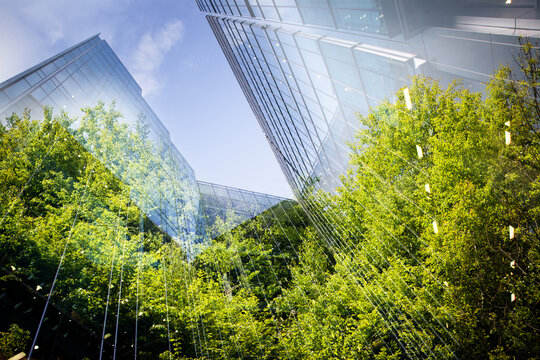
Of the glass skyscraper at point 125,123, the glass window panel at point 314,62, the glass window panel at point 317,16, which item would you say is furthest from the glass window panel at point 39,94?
the glass window panel at point 317,16

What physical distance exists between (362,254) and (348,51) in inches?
376

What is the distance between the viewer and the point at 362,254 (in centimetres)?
1358

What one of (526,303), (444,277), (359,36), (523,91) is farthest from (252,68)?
(526,303)

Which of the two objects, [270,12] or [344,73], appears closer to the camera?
[344,73]

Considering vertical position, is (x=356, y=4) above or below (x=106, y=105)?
below

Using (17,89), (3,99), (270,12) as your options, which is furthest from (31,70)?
(270,12)

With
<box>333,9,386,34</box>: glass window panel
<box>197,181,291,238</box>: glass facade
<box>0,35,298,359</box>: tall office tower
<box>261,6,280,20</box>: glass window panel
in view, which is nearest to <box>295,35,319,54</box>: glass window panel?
<box>333,9,386,34</box>: glass window panel

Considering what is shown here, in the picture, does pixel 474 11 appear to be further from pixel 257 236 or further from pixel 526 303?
pixel 257 236

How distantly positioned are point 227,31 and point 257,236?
20.8 meters

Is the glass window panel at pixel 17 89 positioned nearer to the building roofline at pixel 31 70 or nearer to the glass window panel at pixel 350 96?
the building roofline at pixel 31 70

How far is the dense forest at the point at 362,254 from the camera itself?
7820mm

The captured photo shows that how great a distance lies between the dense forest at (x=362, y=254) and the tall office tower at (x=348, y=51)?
77 cm

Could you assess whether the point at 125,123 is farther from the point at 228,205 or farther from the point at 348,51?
the point at 348,51

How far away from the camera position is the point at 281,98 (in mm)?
19953
